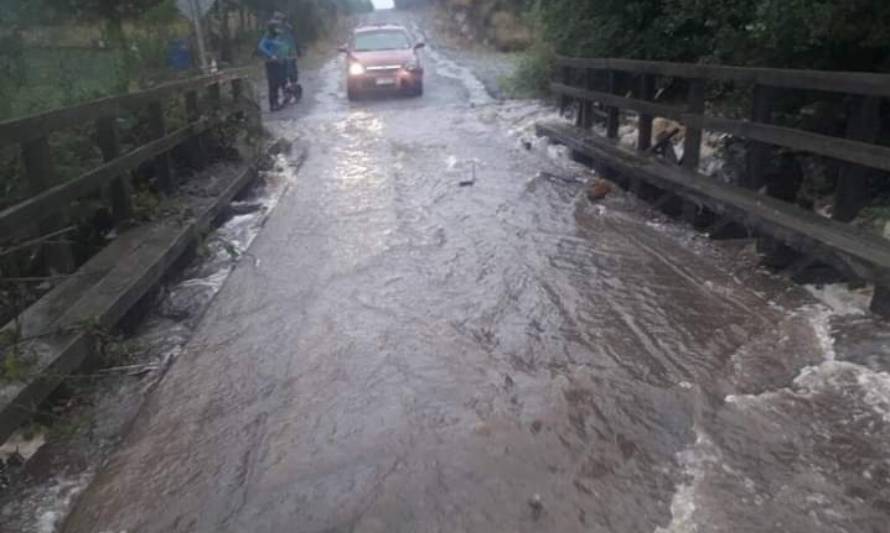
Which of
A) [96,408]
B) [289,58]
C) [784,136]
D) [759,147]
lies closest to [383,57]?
[289,58]

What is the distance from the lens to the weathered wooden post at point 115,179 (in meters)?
6.68

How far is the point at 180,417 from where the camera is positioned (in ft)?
14.9

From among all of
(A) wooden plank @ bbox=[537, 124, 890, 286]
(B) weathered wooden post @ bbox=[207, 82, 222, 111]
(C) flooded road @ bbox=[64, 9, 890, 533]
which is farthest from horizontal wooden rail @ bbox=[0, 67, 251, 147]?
(A) wooden plank @ bbox=[537, 124, 890, 286]

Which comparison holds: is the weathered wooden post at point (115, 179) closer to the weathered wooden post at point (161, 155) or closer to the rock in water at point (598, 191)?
the weathered wooden post at point (161, 155)

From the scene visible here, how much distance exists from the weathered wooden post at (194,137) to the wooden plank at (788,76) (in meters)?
5.20

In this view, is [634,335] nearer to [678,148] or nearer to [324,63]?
[678,148]

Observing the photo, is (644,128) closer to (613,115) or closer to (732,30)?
(613,115)

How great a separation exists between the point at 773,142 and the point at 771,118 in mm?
475

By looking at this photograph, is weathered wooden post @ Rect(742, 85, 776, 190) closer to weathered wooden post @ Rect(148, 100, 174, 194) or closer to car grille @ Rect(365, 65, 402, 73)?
weathered wooden post @ Rect(148, 100, 174, 194)

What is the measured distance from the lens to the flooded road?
3.63 meters

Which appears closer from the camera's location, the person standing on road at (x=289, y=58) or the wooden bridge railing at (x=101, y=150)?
the wooden bridge railing at (x=101, y=150)

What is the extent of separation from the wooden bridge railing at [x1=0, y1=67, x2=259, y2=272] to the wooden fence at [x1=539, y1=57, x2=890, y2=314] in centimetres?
489

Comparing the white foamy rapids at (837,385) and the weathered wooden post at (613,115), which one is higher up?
the weathered wooden post at (613,115)

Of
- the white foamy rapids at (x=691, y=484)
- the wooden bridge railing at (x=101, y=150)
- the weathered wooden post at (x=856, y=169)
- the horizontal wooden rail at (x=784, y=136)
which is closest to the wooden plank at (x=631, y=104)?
the horizontal wooden rail at (x=784, y=136)
